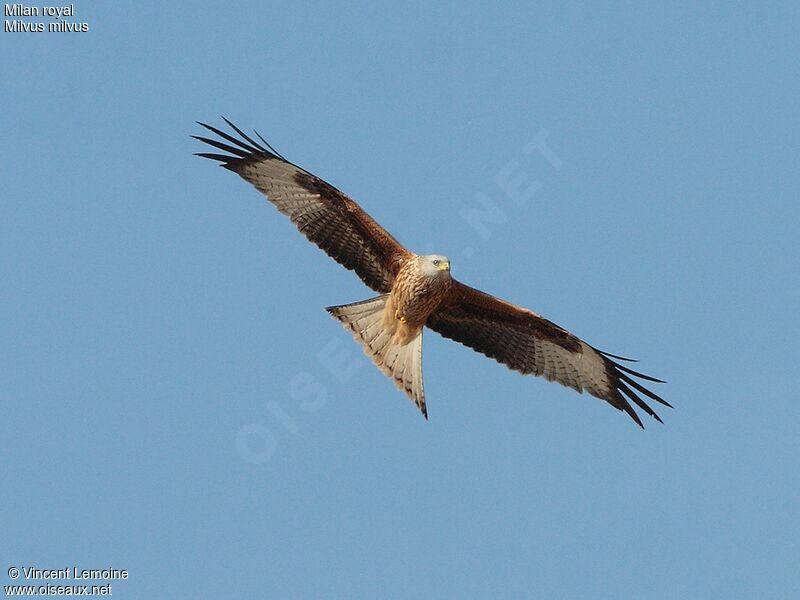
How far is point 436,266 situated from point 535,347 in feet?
5.94

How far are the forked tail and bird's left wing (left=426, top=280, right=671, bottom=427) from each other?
0.69 meters

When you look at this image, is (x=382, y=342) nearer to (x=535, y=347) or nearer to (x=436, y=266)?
(x=436, y=266)

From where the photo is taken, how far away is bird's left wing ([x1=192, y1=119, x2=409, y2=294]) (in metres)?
13.4

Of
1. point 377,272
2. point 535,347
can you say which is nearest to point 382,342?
point 377,272

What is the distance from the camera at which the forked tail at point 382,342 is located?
44.3 ft

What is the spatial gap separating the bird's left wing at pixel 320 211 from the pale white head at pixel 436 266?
0.34 m

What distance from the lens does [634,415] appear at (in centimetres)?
1427

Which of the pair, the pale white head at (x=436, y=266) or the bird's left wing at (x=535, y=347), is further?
the bird's left wing at (x=535, y=347)

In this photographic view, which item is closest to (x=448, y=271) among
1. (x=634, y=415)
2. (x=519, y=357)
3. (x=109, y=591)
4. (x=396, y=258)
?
(x=396, y=258)

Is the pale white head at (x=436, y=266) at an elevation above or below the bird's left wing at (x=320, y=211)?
below

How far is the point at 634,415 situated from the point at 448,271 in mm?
2748

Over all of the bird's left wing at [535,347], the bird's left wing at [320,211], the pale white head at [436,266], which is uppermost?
the bird's left wing at [320,211]

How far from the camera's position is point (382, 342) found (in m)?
13.6

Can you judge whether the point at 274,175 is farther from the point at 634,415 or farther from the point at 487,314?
the point at 634,415
